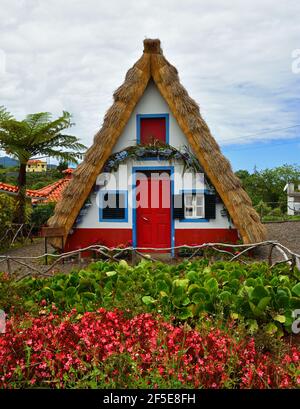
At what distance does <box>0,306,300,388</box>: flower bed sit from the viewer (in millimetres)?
3119

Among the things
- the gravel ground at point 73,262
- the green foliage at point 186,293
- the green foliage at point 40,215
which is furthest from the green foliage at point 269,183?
the green foliage at point 186,293

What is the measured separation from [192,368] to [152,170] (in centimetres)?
892

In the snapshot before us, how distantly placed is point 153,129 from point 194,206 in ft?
7.48

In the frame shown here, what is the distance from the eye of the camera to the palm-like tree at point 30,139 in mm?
16061

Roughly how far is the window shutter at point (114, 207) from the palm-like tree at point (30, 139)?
18.0 ft

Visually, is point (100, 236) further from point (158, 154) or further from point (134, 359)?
point (134, 359)

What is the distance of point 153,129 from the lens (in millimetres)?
11867

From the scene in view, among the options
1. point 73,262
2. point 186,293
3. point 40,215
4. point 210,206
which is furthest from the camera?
point 40,215

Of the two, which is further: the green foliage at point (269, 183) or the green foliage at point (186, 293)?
the green foliage at point (269, 183)

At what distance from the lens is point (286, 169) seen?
1481 inches

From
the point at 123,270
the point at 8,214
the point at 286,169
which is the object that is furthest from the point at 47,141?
the point at 286,169

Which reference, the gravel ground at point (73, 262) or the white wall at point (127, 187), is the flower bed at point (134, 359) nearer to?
the gravel ground at point (73, 262)

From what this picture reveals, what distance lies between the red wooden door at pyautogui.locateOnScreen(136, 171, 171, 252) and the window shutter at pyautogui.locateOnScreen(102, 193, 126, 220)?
1.36 ft

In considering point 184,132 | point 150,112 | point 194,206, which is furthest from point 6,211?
point 184,132
